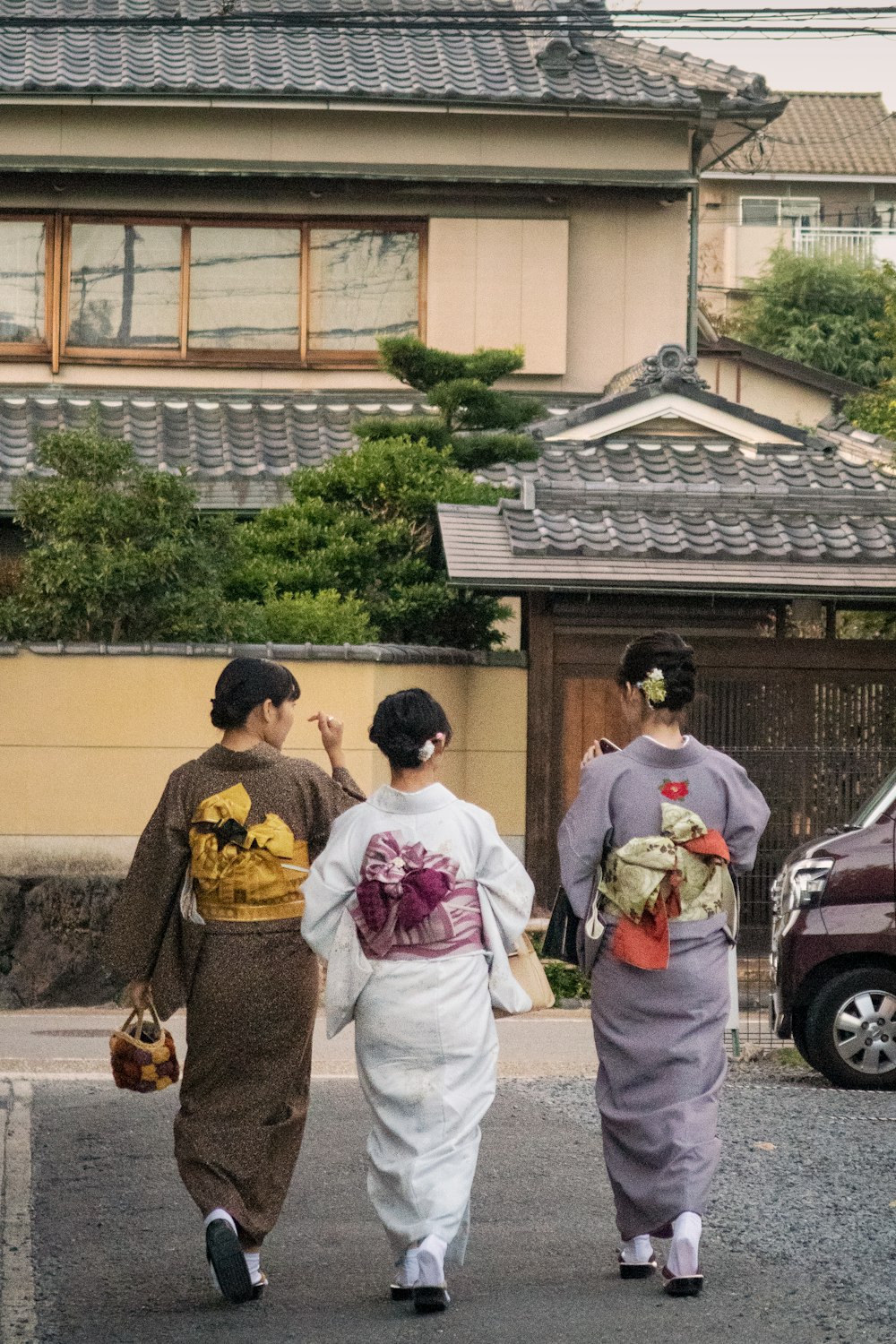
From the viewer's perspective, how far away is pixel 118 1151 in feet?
25.5

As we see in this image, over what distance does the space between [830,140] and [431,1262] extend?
42212mm

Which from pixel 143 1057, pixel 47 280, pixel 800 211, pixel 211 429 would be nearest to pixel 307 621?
pixel 211 429

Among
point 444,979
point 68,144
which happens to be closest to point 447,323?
point 68,144

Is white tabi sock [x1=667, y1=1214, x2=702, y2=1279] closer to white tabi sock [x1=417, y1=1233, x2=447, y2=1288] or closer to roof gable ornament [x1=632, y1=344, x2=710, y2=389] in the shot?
white tabi sock [x1=417, y1=1233, x2=447, y2=1288]

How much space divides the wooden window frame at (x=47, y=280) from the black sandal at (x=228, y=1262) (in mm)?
14046

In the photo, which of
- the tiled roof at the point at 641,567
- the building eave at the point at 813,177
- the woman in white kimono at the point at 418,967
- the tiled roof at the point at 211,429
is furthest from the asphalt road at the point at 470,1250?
the building eave at the point at 813,177

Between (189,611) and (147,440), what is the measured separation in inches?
176

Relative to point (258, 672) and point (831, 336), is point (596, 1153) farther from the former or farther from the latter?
point (831, 336)

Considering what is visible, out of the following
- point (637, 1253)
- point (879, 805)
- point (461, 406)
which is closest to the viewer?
point (637, 1253)

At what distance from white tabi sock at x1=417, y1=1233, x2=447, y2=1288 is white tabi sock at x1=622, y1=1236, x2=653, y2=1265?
0.68 m

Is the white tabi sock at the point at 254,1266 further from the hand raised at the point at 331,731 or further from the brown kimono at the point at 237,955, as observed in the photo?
the hand raised at the point at 331,731

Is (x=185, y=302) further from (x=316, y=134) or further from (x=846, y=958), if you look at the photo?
(x=846, y=958)

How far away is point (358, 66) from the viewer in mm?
18188

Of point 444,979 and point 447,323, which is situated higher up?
point 447,323
